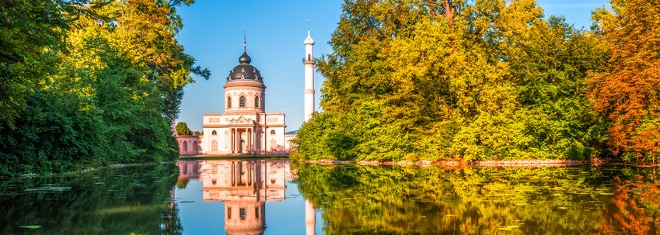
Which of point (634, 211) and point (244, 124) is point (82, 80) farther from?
point (244, 124)

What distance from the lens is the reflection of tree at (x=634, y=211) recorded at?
6090 mm

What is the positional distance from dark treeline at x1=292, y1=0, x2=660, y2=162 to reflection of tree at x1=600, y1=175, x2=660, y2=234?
1255 cm

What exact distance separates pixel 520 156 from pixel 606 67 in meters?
6.57

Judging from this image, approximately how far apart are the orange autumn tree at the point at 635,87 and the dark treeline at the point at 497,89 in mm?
52

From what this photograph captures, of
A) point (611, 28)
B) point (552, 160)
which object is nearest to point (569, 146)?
point (552, 160)

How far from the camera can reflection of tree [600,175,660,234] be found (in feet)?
20.0

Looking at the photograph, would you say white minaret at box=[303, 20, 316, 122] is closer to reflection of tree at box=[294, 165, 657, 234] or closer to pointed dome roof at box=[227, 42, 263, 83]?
pointed dome roof at box=[227, 42, 263, 83]

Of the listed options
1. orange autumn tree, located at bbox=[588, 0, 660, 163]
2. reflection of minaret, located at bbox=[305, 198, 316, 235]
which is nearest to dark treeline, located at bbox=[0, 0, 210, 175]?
reflection of minaret, located at bbox=[305, 198, 316, 235]

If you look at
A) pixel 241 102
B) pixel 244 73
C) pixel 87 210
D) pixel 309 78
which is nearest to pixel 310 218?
pixel 87 210

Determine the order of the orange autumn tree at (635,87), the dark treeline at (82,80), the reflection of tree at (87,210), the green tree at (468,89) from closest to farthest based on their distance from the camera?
the reflection of tree at (87,210)
the dark treeline at (82,80)
the orange autumn tree at (635,87)
the green tree at (468,89)

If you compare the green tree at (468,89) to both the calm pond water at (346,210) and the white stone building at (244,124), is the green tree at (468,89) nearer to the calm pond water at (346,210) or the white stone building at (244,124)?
the calm pond water at (346,210)

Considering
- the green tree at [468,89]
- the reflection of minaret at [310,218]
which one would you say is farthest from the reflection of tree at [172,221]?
the green tree at [468,89]

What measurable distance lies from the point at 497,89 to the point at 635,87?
5280 mm

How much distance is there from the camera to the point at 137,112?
27.9 metres
